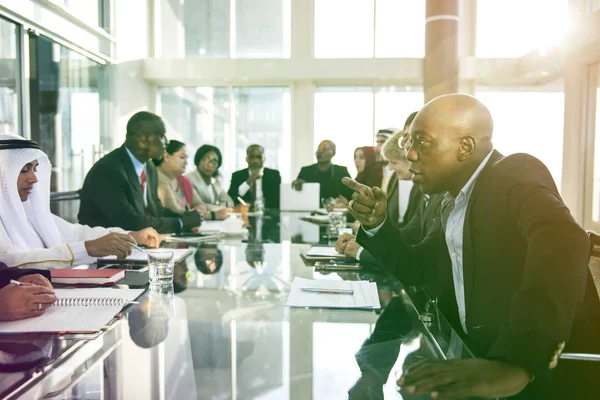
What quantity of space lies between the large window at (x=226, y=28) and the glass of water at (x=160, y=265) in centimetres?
726

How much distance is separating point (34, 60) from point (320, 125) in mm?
4438

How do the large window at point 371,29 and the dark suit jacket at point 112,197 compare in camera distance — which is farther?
the large window at point 371,29

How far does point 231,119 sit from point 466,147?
24.5 ft

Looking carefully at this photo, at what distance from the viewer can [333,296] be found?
151 centimetres

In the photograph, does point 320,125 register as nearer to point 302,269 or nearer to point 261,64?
point 261,64

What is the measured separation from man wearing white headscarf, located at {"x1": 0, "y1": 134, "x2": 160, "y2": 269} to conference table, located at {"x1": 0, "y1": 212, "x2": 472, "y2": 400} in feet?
1.08

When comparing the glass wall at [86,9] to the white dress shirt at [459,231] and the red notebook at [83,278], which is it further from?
the white dress shirt at [459,231]

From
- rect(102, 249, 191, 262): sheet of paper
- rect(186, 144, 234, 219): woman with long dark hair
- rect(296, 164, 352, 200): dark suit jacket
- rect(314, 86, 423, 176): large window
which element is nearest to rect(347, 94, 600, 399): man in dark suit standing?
rect(102, 249, 191, 262): sheet of paper

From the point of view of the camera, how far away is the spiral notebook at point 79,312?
3.78 feet

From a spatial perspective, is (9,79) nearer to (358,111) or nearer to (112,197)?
(112,197)

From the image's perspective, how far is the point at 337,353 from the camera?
104cm

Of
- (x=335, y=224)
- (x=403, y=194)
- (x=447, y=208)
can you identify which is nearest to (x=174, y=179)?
(x=335, y=224)

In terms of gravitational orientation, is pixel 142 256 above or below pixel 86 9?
below

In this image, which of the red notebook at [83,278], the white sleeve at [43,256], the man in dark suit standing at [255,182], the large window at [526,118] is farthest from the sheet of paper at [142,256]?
the large window at [526,118]
